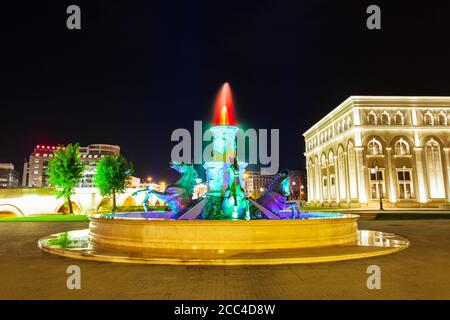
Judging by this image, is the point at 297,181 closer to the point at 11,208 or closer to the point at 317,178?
the point at 317,178

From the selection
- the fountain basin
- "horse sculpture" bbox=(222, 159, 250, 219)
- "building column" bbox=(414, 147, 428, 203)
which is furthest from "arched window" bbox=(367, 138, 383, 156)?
the fountain basin

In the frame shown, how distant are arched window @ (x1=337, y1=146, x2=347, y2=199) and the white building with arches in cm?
206

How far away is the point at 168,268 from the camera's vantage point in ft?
26.0

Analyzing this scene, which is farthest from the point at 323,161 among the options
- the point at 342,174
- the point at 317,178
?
the point at 342,174

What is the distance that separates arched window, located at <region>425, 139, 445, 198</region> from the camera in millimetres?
46719

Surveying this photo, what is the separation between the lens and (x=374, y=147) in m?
47.9

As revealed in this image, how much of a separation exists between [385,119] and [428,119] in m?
6.45

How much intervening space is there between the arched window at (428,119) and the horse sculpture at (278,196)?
4393cm

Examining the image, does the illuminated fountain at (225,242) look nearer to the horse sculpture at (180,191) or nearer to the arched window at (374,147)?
the horse sculpture at (180,191)

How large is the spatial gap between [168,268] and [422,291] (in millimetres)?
5478

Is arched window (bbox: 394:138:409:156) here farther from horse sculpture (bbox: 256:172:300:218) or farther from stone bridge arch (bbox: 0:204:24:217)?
stone bridge arch (bbox: 0:204:24:217)

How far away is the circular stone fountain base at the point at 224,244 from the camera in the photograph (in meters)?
8.85

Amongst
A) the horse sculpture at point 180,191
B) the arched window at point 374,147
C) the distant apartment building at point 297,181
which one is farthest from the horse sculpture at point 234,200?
the distant apartment building at point 297,181
